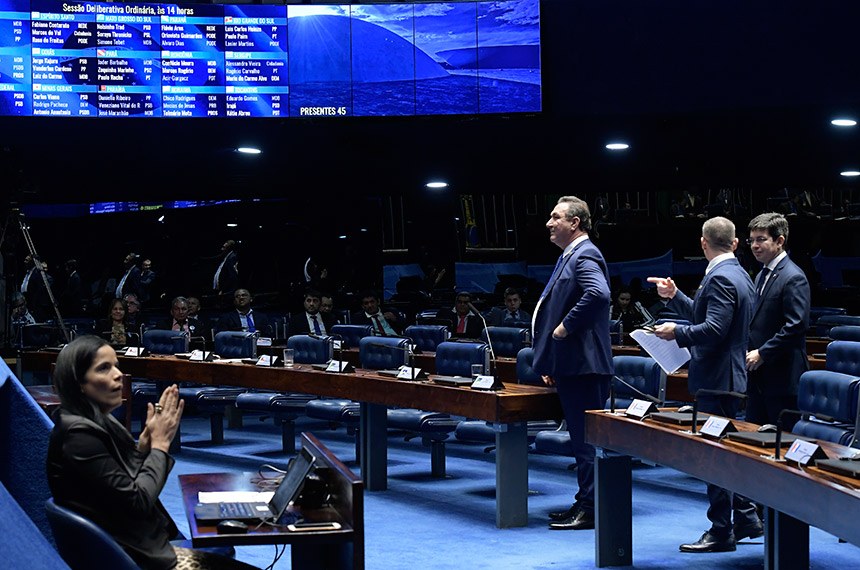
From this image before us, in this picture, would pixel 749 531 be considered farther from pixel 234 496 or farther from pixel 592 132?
pixel 592 132

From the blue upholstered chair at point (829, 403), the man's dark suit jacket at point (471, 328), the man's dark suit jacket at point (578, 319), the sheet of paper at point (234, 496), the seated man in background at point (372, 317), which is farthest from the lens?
the seated man in background at point (372, 317)

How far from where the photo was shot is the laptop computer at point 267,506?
294 centimetres

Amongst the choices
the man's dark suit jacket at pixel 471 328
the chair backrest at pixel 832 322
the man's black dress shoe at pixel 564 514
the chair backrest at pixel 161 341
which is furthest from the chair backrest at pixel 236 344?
the chair backrest at pixel 832 322

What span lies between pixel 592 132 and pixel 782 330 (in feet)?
15.9

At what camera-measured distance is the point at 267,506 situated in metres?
3.08

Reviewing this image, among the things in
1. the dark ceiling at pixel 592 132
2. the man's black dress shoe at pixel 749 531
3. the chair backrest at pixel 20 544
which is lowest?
the man's black dress shoe at pixel 749 531

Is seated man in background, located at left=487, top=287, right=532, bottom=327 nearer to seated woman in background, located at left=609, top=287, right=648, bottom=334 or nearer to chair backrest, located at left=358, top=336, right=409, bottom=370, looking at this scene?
seated woman in background, located at left=609, top=287, right=648, bottom=334

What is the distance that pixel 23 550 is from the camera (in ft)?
6.13

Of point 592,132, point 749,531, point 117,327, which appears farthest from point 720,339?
point 117,327

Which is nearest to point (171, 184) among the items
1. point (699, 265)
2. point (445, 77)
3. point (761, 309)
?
point (445, 77)

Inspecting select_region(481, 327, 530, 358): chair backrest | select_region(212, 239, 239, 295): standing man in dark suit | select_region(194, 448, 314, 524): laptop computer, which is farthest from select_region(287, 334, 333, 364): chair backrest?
select_region(212, 239, 239, 295): standing man in dark suit

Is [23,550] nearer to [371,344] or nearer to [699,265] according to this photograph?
[371,344]

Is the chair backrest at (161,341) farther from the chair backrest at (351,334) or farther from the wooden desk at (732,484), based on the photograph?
the wooden desk at (732,484)

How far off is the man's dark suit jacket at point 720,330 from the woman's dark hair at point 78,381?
2.63 meters
